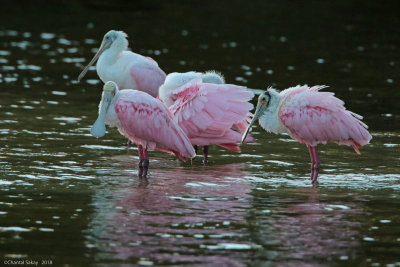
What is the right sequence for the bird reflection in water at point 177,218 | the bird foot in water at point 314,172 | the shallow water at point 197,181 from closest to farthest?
the bird reflection in water at point 177,218 < the shallow water at point 197,181 < the bird foot in water at point 314,172

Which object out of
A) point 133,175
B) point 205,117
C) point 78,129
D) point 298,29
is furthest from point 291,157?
point 298,29

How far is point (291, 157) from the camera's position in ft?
45.7

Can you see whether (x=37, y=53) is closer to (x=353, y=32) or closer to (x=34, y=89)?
(x=34, y=89)

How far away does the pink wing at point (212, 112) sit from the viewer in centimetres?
1368

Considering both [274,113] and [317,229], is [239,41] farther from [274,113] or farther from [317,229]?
[317,229]

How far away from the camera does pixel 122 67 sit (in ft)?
50.9

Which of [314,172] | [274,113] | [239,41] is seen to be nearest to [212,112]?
[274,113]

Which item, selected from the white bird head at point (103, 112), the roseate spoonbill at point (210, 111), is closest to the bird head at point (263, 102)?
the roseate spoonbill at point (210, 111)

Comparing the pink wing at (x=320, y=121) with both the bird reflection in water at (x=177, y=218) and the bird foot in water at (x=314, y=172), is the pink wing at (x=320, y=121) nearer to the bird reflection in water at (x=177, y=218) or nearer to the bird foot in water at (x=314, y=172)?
the bird foot in water at (x=314, y=172)

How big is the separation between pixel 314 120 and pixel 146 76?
382 cm

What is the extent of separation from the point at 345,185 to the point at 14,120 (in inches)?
240

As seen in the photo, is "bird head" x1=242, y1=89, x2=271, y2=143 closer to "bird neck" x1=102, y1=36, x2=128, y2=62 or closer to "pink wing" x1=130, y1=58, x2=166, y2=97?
"pink wing" x1=130, y1=58, x2=166, y2=97

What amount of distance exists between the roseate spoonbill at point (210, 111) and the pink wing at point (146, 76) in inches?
67.2

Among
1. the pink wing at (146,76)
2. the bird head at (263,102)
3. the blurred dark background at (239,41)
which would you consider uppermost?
the blurred dark background at (239,41)
